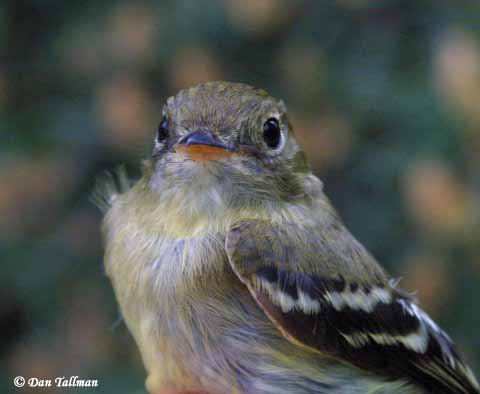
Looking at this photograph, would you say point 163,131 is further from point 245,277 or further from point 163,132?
point 245,277

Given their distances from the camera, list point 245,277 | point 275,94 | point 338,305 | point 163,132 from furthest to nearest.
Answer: point 275,94 < point 163,132 < point 338,305 < point 245,277

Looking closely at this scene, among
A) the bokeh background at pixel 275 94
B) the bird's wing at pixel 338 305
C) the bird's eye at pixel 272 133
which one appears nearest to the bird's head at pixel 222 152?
the bird's eye at pixel 272 133

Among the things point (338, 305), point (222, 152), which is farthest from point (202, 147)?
point (338, 305)

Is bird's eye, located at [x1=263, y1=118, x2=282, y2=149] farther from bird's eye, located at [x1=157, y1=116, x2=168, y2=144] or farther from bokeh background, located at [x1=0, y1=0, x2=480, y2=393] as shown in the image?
bokeh background, located at [x1=0, y1=0, x2=480, y2=393]

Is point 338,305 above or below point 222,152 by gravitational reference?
below

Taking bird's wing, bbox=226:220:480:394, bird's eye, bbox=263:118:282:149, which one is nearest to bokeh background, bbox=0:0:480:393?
bird's wing, bbox=226:220:480:394

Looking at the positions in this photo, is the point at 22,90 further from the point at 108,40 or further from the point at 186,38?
the point at 186,38

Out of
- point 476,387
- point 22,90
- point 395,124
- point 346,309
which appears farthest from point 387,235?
point 22,90
